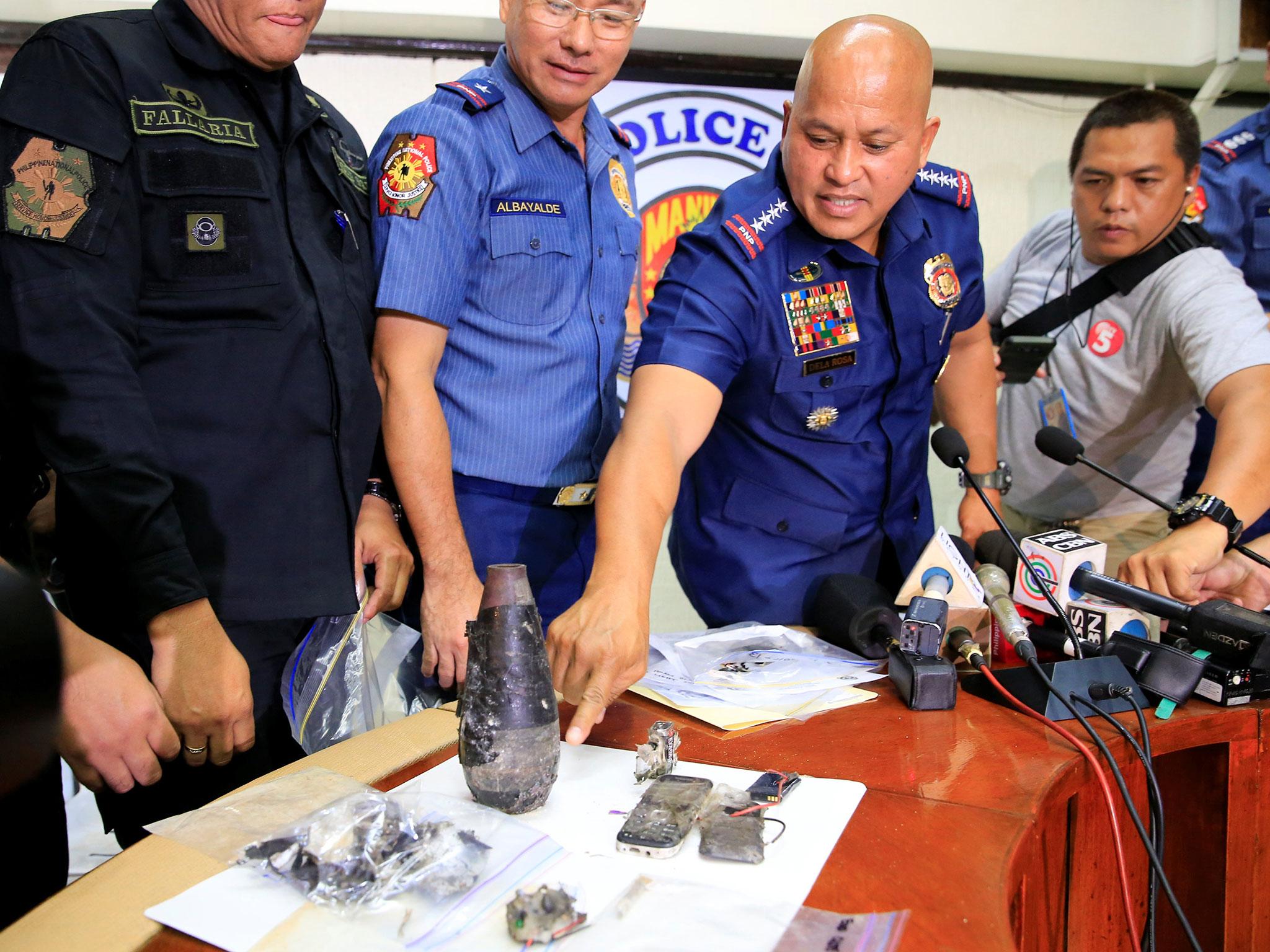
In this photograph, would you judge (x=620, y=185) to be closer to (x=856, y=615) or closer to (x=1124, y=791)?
(x=856, y=615)

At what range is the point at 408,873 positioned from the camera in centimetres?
72

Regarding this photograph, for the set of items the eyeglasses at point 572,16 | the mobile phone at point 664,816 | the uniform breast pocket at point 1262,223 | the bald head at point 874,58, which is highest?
the eyeglasses at point 572,16

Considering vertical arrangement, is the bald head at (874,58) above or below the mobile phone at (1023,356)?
above

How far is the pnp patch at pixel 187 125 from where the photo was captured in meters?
1.15

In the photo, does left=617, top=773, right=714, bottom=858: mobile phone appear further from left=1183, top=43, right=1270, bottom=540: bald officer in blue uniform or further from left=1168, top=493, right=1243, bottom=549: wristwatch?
left=1183, top=43, right=1270, bottom=540: bald officer in blue uniform

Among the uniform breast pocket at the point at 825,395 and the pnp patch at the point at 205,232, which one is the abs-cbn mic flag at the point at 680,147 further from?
the pnp patch at the point at 205,232

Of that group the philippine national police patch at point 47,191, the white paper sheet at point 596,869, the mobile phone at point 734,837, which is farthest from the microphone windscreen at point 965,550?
the philippine national police patch at point 47,191

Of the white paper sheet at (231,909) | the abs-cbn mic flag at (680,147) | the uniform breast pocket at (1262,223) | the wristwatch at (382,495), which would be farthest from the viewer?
the abs-cbn mic flag at (680,147)

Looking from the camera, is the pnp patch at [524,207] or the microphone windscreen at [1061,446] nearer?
the microphone windscreen at [1061,446]

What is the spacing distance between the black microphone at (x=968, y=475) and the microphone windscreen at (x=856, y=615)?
18 centimetres

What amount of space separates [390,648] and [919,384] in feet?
3.21

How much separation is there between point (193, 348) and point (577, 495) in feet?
2.22

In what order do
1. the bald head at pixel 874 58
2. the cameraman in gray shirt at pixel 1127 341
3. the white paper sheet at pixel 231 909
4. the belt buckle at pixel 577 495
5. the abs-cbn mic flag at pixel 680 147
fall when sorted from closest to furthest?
the white paper sheet at pixel 231 909
the bald head at pixel 874 58
the belt buckle at pixel 577 495
the cameraman in gray shirt at pixel 1127 341
the abs-cbn mic flag at pixel 680 147

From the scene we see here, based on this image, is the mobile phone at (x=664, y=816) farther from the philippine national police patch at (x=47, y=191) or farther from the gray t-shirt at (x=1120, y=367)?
the gray t-shirt at (x=1120, y=367)
